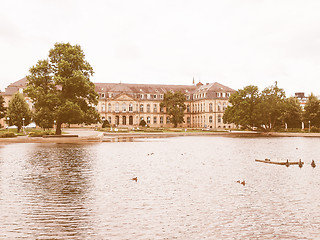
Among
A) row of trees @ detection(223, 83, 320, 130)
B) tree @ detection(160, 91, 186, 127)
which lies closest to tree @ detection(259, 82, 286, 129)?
row of trees @ detection(223, 83, 320, 130)

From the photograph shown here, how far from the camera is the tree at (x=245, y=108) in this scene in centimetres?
10756

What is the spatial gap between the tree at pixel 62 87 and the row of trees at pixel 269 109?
2110 inches

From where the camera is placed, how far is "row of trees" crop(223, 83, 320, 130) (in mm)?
103688

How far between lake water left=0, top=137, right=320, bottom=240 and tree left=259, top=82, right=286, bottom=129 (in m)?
77.5

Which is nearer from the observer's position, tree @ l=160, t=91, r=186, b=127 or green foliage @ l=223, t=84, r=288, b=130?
green foliage @ l=223, t=84, r=288, b=130

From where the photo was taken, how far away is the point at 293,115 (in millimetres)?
114500

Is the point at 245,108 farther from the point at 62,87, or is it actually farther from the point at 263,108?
the point at 62,87

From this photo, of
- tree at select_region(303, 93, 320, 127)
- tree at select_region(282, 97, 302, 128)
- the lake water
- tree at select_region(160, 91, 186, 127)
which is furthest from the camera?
tree at select_region(160, 91, 186, 127)

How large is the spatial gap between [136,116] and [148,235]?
489 feet

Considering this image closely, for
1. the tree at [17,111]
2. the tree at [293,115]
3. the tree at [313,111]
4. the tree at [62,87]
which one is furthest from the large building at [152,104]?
the tree at [62,87]

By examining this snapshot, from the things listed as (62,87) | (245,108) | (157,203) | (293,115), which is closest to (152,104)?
(245,108)

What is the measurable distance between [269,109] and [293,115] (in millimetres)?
15020

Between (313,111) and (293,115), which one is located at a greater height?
(313,111)

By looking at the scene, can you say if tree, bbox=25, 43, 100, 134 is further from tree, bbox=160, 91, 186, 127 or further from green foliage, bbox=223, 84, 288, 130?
tree, bbox=160, 91, 186, 127
